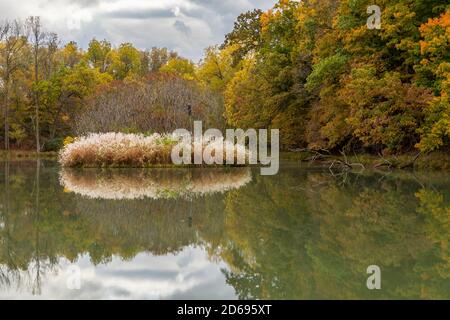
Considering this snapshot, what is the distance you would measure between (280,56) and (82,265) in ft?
72.3

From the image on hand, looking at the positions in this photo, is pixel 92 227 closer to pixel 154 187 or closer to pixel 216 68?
pixel 154 187

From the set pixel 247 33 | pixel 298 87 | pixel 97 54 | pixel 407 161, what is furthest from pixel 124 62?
pixel 407 161

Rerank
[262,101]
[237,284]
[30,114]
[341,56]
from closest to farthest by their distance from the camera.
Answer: [237,284] < [341,56] < [262,101] < [30,114]

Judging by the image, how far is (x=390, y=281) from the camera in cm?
369

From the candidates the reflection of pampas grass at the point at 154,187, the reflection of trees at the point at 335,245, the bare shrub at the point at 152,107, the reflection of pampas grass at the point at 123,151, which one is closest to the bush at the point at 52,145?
the bare shrub at the point at 152,107

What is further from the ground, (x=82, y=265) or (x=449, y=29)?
(x=449, y=29)

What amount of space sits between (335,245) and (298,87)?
19910 millimetres

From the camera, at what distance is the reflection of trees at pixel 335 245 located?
11.8 ft

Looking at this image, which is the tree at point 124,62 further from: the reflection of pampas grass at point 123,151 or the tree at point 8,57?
the reflection of pampas grass at point 123,151

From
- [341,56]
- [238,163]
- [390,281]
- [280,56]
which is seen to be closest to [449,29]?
[341,56]

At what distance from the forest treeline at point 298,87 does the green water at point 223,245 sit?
25.7 ft

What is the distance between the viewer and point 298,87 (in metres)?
24.4

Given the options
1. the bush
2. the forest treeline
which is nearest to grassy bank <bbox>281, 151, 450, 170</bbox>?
the forest treeline

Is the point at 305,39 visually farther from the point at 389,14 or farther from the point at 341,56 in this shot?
the point at 389,14
